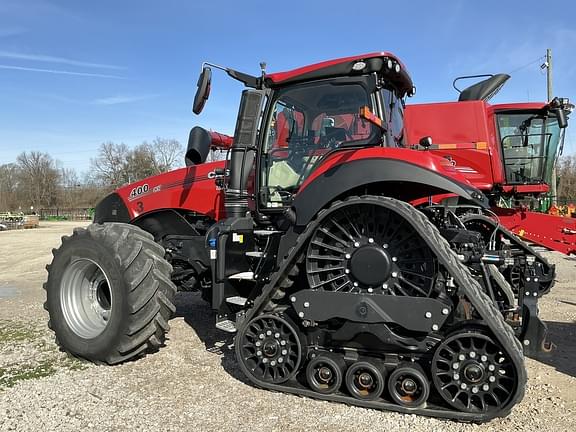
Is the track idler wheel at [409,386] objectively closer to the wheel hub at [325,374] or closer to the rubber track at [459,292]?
the rubber track at [459,292]

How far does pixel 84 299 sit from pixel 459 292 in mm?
3756

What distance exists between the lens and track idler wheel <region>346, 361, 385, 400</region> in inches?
151

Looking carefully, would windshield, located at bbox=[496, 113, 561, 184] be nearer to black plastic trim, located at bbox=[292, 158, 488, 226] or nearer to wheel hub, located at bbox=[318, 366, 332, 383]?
black plastic trim, located at bbox=[292, 158, 488, 226]

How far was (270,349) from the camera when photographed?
13.7 ft

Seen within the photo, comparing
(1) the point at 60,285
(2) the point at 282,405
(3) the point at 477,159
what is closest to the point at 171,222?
(1) the point at 60,285

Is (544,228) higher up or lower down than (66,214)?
higher up

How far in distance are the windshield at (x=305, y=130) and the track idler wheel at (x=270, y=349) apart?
1142 millimetres

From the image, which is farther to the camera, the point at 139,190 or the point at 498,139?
the point at 498,139

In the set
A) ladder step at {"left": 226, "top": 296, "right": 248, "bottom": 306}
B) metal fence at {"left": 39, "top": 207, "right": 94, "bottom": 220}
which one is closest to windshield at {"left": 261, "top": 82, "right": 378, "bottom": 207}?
ladder step at {"left": 226, "top": 296, "right": 248, "bottom": 306}

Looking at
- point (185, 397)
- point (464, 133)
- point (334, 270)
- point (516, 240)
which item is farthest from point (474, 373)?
point (464, 133)

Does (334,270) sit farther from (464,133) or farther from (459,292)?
(464,133)

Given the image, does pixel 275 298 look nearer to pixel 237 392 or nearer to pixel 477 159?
pixel 237 392

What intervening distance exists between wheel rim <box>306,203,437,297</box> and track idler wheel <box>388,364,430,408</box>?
56 centimetres

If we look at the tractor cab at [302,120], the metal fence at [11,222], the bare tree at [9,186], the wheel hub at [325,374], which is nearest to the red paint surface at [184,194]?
the tractor cab at [302,120]
